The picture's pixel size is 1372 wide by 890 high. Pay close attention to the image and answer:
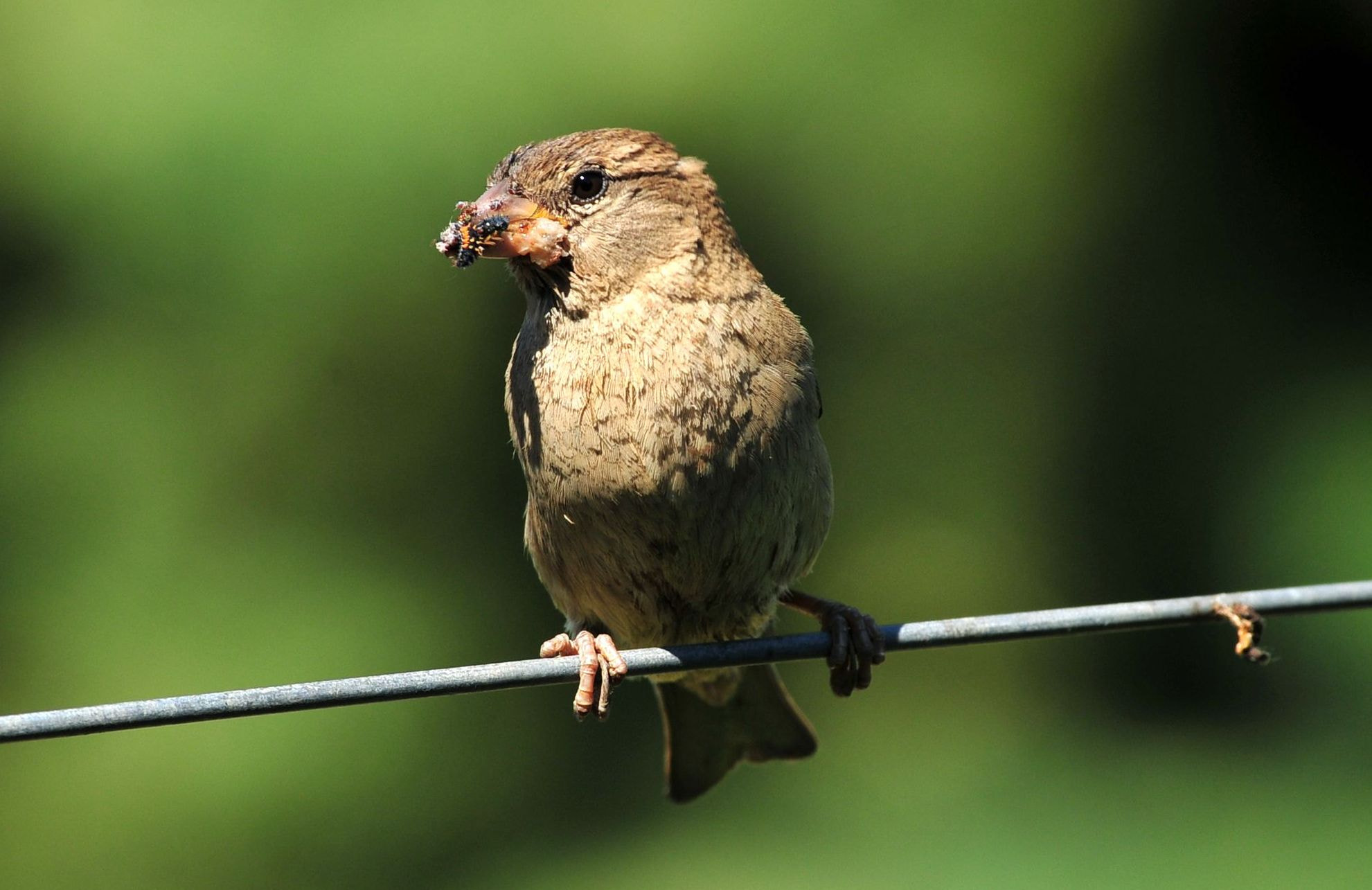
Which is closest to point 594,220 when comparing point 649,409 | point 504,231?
point 504,231

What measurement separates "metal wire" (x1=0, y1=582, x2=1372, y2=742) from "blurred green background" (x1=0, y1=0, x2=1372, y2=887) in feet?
7.66

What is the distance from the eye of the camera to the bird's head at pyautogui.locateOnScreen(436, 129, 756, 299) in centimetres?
302

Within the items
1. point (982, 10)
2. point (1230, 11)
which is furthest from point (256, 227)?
point (1230, 11)

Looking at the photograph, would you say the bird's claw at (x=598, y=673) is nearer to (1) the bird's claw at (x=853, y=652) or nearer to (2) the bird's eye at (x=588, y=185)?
(1) the bird's claw at (x=853, y=652)

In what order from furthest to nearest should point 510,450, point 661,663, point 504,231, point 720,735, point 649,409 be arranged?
point 510,450, point 720,735, point 504,231, point 649,409, point 661,663

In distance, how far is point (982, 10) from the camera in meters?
5.30

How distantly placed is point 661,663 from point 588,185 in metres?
1.07

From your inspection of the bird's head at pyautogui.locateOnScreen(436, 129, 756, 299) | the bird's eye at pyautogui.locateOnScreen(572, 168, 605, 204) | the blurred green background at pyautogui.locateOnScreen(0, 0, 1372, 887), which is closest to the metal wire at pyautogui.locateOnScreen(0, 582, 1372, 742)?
the bird's head at pyautogui.locateOnScreen(436, 129, 756, 299)

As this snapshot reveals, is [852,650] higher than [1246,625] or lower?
lower

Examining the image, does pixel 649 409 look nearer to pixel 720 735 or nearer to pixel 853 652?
pixel 853 652

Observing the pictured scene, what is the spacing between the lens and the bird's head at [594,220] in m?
3.02

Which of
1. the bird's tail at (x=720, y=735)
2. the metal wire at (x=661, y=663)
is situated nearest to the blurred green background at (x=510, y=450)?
the bird's tail at (x=720, y=735)

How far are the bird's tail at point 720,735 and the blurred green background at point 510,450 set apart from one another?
1024 millimetres

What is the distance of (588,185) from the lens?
3109 millimetres
